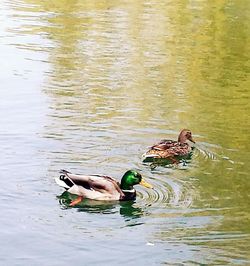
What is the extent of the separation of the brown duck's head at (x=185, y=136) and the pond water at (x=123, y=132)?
225mm

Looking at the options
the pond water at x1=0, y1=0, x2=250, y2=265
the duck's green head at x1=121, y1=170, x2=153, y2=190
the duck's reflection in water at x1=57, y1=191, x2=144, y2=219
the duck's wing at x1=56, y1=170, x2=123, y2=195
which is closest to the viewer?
the pond water at x1=0, y1=0, x2=250, y2=265

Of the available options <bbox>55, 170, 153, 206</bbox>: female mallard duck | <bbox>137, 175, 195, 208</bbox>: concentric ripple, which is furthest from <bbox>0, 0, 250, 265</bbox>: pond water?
<bbox>55, 170, 153, 206</bbox>: female mallard duck

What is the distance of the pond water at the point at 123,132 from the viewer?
8.48 meters

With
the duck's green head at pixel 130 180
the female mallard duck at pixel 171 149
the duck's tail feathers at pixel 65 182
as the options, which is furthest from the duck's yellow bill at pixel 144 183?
the female mallard duck at pixel 171 149

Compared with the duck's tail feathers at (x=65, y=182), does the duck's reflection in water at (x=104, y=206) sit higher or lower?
lower

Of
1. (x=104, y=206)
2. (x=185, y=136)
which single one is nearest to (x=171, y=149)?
(x=185, y=136)

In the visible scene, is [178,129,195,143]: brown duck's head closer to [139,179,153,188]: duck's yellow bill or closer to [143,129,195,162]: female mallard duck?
[143,129,195,162]: female mallard duck

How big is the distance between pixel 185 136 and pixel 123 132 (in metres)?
1.05

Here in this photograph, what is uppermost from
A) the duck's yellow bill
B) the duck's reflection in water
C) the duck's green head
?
the duck's green head

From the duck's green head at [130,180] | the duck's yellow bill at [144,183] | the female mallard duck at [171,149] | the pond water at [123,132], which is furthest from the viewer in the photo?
the female mallard duck at [171,149]

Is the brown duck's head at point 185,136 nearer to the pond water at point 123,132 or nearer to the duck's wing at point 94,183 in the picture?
the pond water at point 123,132

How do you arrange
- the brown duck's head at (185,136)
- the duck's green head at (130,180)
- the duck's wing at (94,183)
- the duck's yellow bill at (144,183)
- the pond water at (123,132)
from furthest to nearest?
the brown duck's head at (185,136), the duck's yellow bill at (144,183), the duck's green head at (130,180), the duck's wing at (94,183), the pond water at (123,132)

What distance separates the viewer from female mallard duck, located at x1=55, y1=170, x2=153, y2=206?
956 cm

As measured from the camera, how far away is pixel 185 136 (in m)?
11.7
